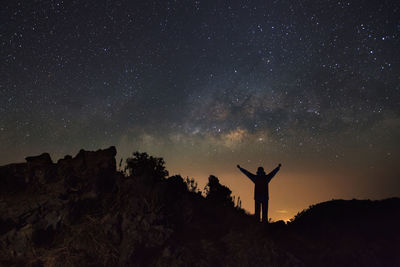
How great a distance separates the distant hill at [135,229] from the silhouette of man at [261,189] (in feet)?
2.39

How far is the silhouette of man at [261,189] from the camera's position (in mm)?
14406

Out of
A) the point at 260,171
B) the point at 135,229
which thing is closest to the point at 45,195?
the point at 135,229

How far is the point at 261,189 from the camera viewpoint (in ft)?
47.7

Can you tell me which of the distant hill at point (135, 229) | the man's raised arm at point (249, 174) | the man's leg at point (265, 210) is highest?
the man's raised arm at point (249, 174)

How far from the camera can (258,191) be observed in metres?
14.6

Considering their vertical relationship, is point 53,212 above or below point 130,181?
below

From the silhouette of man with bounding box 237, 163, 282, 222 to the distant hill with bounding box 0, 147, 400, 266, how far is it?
28.6 inches

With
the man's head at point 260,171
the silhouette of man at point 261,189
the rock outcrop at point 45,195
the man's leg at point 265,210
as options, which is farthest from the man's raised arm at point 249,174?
the rock outcrop at point 45,195

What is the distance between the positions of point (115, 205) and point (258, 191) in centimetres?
630

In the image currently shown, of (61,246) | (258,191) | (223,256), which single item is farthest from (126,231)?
(258,191)

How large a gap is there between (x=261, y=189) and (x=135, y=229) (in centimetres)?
617

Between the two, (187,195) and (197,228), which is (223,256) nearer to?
(197,228)

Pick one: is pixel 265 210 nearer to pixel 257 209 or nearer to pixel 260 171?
pixel 257 209

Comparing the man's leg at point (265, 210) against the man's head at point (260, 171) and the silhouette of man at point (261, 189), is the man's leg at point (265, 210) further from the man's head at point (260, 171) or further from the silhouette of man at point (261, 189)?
the man's head at point (260, 171)
